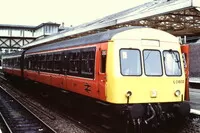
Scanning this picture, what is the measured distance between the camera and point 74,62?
12.6 m

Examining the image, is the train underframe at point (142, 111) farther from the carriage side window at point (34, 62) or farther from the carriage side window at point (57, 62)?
the carriage side window at point (34, 62)

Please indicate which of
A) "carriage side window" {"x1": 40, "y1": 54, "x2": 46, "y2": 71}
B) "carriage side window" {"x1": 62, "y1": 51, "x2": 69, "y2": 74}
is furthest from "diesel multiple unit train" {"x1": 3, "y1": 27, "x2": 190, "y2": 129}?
"carriage side window" {"x1": 40, "y1": 54, "x2": 46, "y2": 71}

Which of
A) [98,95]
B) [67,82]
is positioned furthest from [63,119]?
[98,95]

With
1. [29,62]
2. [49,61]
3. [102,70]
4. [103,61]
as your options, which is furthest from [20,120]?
[29,62]

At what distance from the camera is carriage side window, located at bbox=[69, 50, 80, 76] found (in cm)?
1221

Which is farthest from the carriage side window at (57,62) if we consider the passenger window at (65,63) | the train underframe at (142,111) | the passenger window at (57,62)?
the train underframe at (142,111)

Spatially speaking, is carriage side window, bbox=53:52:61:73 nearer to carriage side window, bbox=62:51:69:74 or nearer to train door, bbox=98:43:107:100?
carriage side window, bbox=62:51:69:74

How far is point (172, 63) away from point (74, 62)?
394 cm

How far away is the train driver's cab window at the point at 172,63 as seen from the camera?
9.95 metres

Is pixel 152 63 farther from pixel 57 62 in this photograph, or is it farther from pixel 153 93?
pixel 57 62

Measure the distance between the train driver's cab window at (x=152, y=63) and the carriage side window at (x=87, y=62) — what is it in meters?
1.80

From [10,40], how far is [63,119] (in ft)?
120

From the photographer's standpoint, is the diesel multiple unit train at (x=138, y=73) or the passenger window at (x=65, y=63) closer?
the diesel multiple unit train at (x=138, y=73)

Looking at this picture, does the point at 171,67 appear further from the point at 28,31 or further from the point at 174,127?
the point at 28,31
